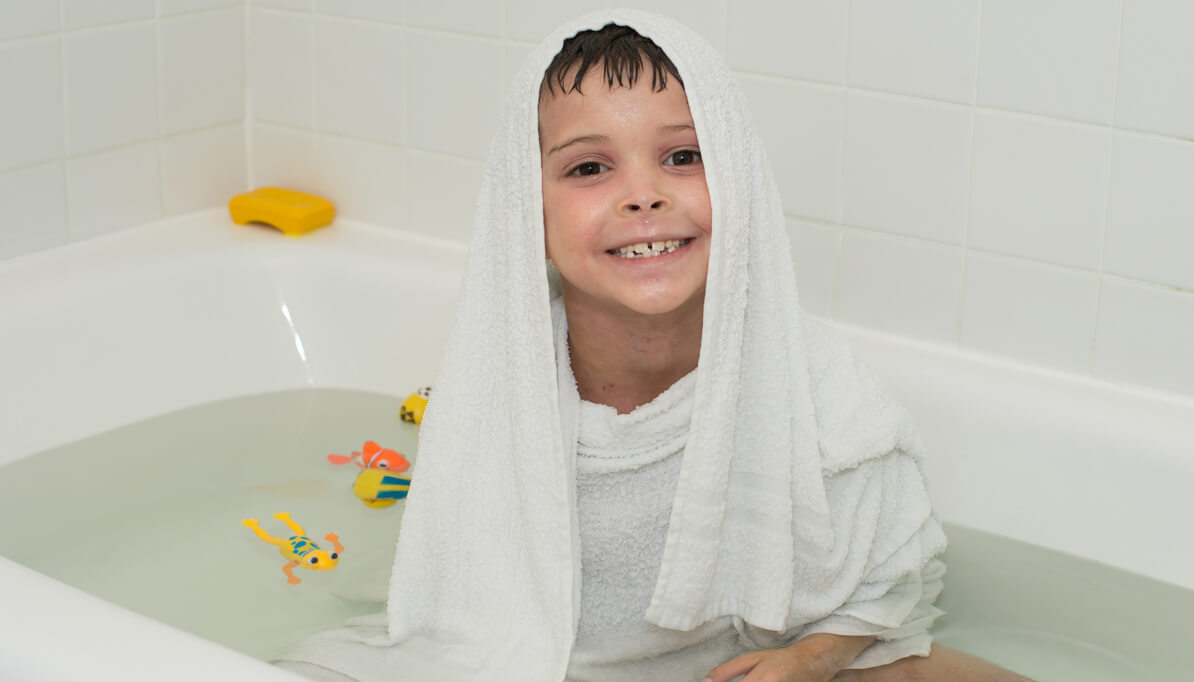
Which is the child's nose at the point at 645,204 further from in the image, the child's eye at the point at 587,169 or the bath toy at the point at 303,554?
the bath toy at the point at 303,554

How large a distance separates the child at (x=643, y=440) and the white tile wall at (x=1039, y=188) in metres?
0.35

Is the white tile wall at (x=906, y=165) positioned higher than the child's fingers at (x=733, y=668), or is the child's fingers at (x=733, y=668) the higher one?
the white tile wall at (x=906, y=165)

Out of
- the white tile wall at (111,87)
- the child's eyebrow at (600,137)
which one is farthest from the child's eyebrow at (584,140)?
the white tile wall at (111,87)

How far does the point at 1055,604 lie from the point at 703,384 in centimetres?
54

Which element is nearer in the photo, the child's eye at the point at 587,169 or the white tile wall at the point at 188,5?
the child's eye at the point at 587,169

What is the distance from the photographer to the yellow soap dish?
2092 mm

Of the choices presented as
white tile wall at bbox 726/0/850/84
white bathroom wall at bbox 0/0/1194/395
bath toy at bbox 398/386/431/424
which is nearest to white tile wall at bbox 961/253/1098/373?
white bathroom wall at bbox 0/0/1194/395

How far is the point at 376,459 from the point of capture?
179 centimetres

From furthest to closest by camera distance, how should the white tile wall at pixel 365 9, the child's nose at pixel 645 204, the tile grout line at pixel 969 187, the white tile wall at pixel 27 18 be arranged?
the white tile wall at pixel 365 9 → the white tile wall at pixel 27 18 → the tile grout line at pixel 969 187 → the child's nose at pixel 645 204

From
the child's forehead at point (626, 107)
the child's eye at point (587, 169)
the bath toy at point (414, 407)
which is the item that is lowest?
the bath toy at point (414, 407)

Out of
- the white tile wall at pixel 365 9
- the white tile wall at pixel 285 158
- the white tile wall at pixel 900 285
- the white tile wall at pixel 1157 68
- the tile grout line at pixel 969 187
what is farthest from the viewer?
the white tile wall at pixel 285 158

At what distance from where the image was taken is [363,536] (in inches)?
66.3

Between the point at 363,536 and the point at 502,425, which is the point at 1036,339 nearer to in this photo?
the point at 502,425

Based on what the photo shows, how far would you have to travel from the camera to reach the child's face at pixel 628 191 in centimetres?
125
